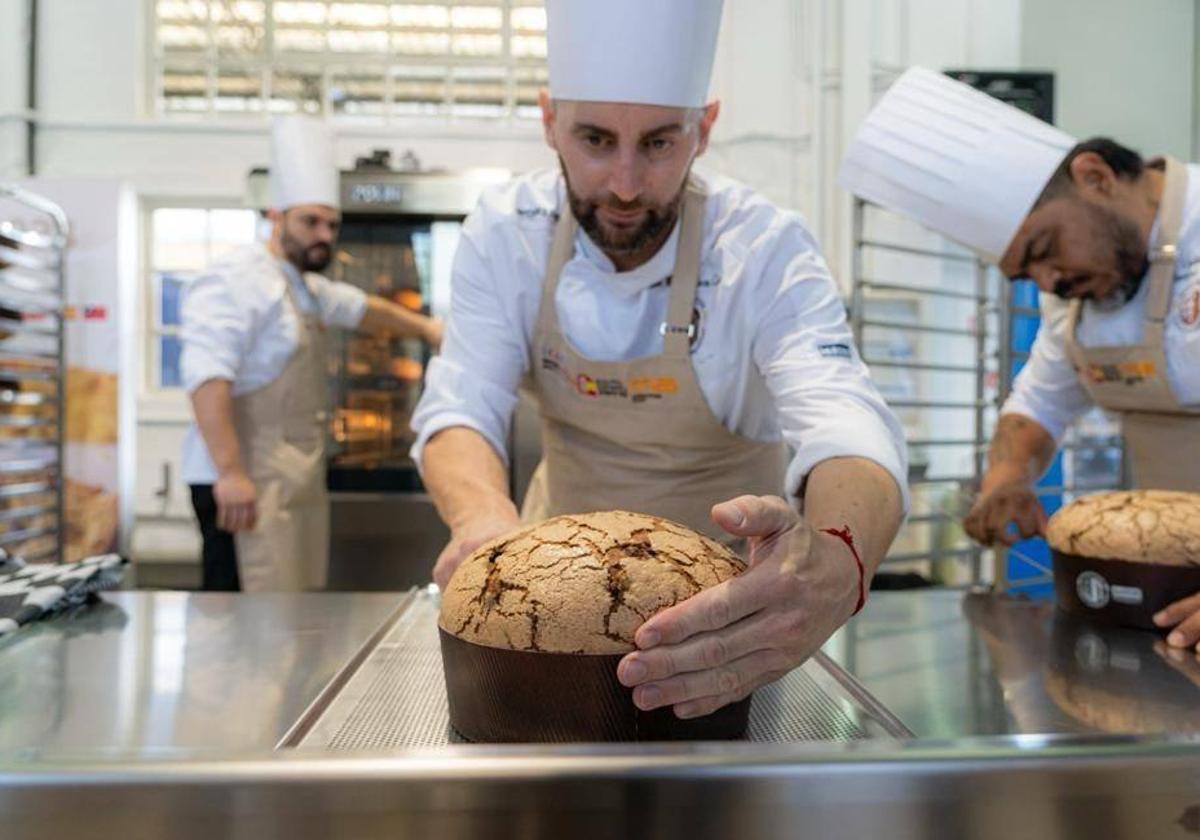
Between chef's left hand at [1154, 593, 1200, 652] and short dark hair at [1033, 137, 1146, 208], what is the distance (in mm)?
897

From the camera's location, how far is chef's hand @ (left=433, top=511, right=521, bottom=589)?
3.23 ft

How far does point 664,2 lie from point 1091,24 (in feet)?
12.9

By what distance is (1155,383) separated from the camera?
1.72m

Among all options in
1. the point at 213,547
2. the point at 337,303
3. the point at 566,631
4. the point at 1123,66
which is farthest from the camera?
the point at 1123,66

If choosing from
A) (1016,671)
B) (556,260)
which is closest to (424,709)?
(1016,671)

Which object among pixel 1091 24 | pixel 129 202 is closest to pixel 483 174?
pixel 129 202

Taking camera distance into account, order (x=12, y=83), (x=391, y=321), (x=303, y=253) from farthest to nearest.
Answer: (x=12, y=83)
(x=391, y=321)
(x=303, y=253)

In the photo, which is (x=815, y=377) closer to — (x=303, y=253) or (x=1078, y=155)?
(x=1078, y=155)

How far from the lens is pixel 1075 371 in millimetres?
1921

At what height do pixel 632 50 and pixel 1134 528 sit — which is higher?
pixel 632 50

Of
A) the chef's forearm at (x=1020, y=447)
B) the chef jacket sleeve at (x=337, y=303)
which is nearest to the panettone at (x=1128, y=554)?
the chef's forearm at (x=1020, y=447)

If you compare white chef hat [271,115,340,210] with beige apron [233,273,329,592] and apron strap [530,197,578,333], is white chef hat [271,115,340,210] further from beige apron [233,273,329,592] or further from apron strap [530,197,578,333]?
apron strap [530,197,578,333]

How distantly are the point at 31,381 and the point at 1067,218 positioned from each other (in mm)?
3954

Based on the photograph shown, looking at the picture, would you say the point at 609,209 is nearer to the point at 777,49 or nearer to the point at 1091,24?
the point at 777,49
